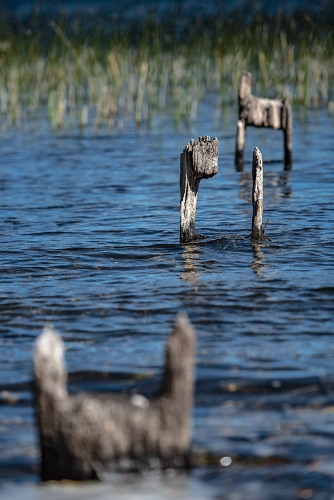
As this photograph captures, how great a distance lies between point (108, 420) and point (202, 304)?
3079 millimetres

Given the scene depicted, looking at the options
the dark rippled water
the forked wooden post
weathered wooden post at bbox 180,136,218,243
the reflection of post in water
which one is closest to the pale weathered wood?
the dark rippled water

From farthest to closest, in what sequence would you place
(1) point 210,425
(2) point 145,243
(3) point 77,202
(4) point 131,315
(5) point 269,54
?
(5) point 269,54, (3) point 77,202, (2) point 145,243, (4) point 131,315, (1) point 210,425

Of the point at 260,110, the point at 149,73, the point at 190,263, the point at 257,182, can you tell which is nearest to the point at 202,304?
the point at 190,263

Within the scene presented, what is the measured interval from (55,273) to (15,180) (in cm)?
582

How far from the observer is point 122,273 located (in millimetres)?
7797

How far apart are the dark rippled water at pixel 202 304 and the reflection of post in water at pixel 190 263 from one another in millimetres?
20

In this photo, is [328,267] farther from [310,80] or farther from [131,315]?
[310,80]

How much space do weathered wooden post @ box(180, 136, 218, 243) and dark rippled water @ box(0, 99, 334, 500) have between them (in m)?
0.52

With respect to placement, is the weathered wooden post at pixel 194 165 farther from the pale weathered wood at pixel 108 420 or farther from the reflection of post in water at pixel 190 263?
the pale weathered wood at pixel 108 420

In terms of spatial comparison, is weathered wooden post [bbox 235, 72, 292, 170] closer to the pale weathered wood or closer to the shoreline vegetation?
the shoreline vegetation

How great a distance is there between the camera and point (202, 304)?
22.0ft

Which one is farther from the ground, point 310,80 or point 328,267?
point 310,80

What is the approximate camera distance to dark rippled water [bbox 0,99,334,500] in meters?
4.39

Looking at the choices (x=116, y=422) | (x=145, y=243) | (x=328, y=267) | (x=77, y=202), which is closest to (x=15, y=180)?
(x=77, y=202)
